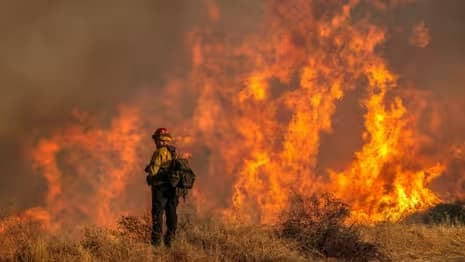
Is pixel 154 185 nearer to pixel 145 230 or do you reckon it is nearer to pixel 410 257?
pixel 145 230

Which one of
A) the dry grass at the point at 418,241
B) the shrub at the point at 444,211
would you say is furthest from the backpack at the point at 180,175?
the shrub at the point at 444,211

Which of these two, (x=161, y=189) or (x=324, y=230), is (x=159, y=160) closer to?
(x=161, y=189)

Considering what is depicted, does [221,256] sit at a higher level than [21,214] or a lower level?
lower

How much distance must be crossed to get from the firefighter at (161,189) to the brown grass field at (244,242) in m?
0.40

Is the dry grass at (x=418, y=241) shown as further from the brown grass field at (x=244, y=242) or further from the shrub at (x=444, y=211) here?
the shrub at (x=444, y=211)

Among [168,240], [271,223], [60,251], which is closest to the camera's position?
[60,251]

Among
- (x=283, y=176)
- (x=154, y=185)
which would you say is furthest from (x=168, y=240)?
(x=283, y=176)

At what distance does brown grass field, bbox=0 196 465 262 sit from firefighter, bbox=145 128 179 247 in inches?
15.7

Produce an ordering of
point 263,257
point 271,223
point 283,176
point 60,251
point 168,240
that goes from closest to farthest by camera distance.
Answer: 1. point 60,251
2. point 263,257
3. point 168,240
4. point 271,223
5. point 283,176

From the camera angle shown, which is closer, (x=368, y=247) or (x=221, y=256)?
(x=221, y=256)

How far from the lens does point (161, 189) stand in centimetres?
1092

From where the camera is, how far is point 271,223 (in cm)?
1291

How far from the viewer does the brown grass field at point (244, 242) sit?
9523 mm

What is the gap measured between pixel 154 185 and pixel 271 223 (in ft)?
10.9
